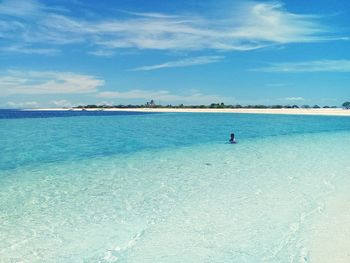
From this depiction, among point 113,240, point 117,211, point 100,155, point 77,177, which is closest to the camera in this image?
point 113,240

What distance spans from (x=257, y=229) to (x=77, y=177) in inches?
287

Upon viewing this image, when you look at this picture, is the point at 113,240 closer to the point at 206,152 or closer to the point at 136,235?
the point at 136,235

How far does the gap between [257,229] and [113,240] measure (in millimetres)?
2681

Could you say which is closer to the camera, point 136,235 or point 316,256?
point 316,256

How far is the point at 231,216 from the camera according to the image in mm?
7461

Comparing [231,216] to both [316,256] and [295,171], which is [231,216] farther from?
[295,171]

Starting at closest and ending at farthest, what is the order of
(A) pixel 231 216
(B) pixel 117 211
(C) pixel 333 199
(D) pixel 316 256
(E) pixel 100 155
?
1. (D) pixel 316 256
2. (A) pixel 231 216
3. (B) pixel 117 211
4. (C) pixel 333 199
5. (E) pixel 100 155

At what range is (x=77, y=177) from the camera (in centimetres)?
1205

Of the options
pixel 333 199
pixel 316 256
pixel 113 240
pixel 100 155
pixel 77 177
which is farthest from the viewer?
pixel 100 155

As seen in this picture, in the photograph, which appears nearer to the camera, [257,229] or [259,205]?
[257,229]

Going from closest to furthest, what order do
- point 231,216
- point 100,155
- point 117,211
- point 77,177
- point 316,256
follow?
point 316,256 < point 231,216 < point 117,211 < point 77,177 < point 100,155

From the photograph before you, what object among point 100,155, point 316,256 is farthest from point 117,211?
point 100,155

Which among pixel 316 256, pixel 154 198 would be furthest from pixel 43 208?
pixel 316 256

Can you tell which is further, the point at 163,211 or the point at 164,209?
the point at 164,209
